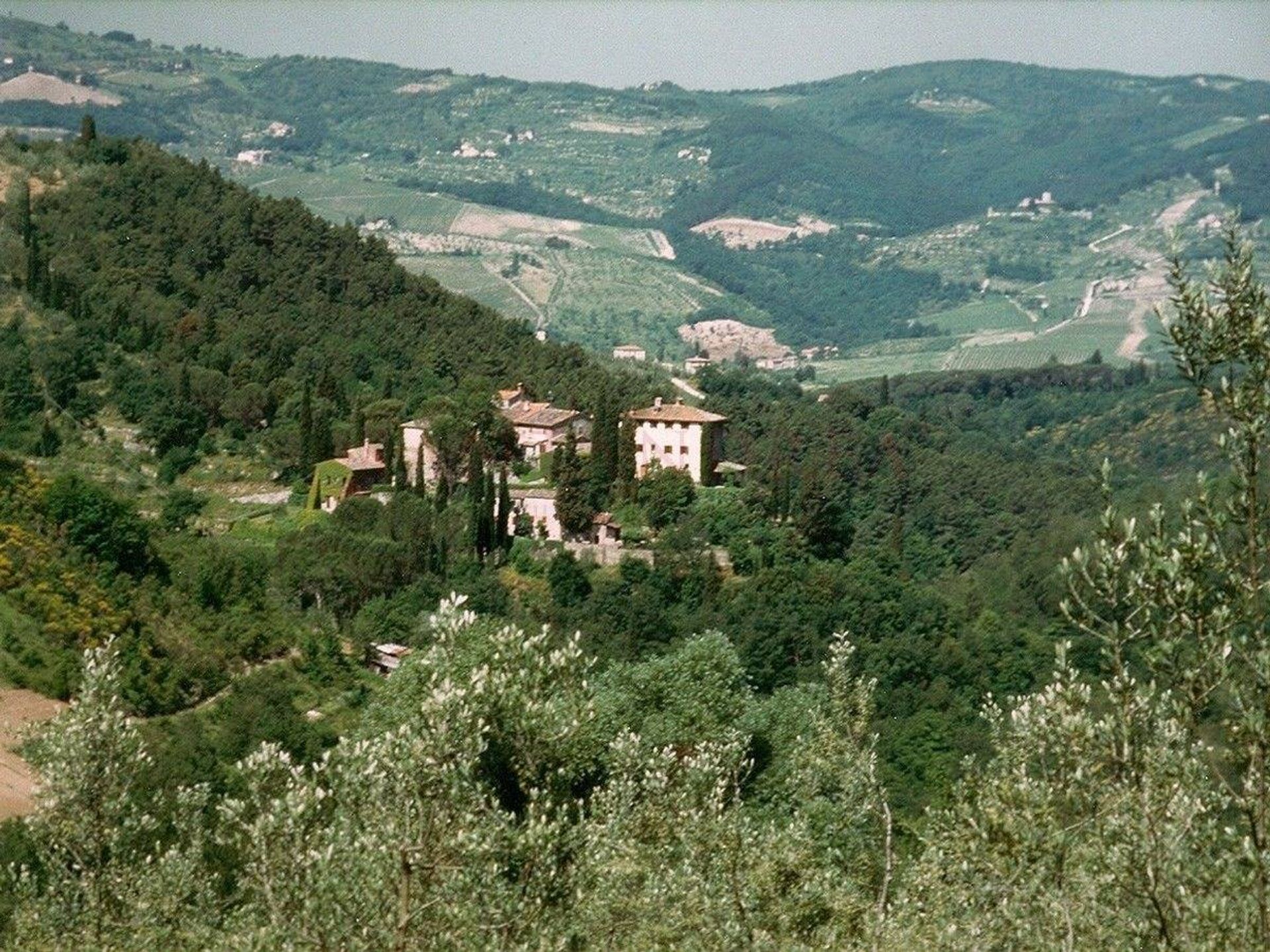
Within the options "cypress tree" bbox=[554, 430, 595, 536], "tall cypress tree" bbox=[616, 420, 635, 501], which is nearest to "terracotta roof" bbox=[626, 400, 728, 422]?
"tall cypress tree" bbox=[616, 420, 635, 501]

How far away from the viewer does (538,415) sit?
5250 centimetres

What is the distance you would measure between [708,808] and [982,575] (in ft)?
139

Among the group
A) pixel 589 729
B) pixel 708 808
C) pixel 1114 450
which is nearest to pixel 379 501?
pixel 589 729

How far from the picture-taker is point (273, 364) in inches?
2184

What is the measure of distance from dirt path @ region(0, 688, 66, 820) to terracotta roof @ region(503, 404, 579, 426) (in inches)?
872

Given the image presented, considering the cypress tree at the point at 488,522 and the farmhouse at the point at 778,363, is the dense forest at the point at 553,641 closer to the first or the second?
the cypress tree at the point at 488,522

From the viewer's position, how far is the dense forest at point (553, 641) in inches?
440

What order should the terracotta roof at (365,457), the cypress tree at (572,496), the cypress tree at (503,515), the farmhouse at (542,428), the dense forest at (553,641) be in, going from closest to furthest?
the dense forest at (553,641)
the cypress tree at (503,515)
the cypress tree at (572,496)
the terracotta roof at (365,457)
the farmhouse at (542,428)

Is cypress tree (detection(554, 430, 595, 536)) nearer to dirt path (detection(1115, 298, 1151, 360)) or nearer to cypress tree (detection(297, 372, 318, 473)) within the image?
cypress tree (detection(297, 372, 318, 473))

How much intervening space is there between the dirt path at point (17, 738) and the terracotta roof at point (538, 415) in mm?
22140

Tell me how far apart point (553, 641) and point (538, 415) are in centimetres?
2698

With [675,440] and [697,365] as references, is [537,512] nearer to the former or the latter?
[675,440]

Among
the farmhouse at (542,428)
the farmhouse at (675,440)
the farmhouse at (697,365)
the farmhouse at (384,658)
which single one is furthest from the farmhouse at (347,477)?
the farmhouse at (697,365)

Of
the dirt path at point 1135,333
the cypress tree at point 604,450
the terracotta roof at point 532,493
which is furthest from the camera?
the dirt path at point 1135,333
